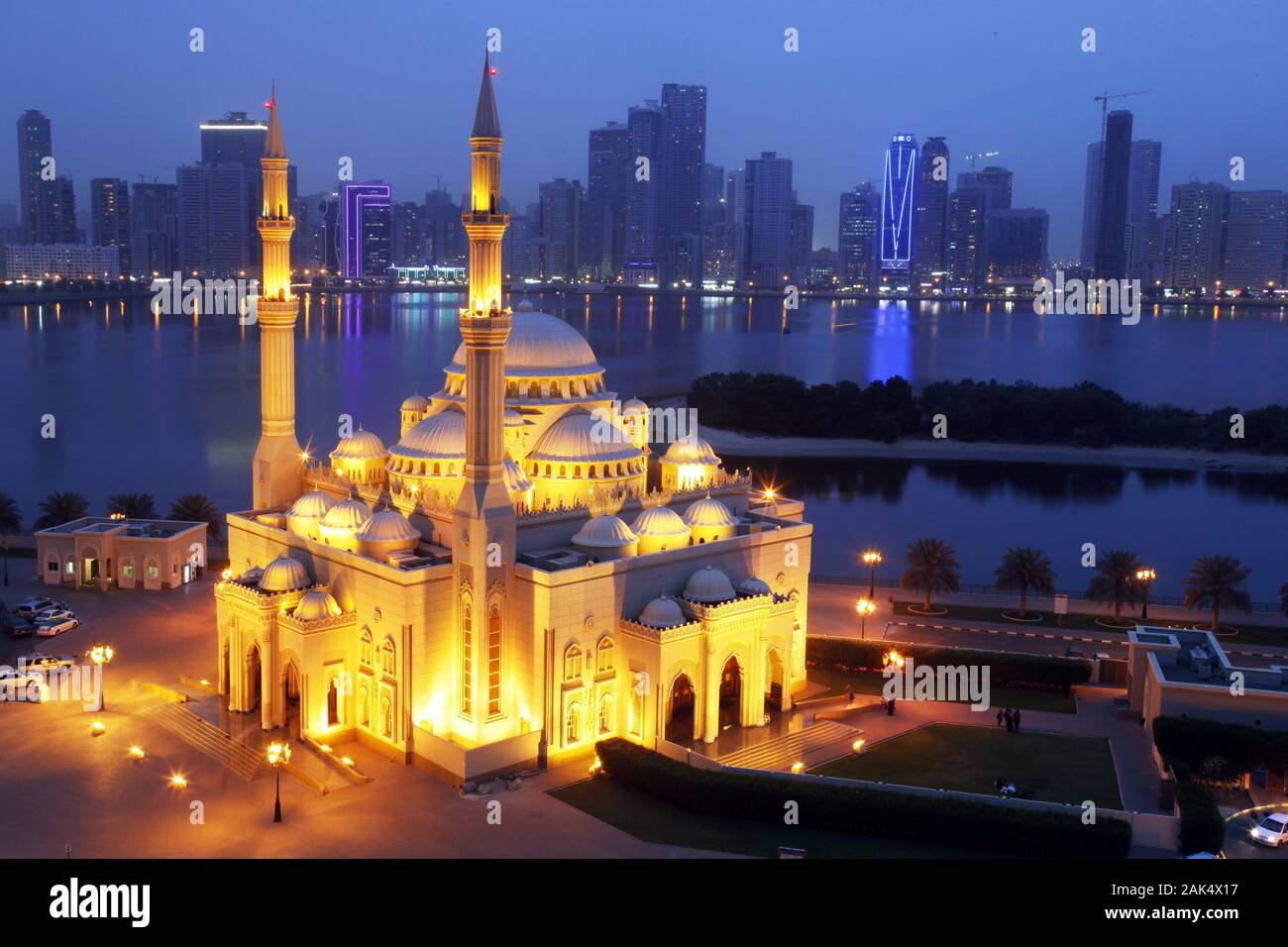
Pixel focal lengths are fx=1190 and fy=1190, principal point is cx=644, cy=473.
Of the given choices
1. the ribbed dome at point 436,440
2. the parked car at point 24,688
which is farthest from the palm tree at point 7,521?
the ribbed dome at point 436,440

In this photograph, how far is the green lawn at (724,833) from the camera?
1466 cm

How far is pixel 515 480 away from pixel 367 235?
117300mm

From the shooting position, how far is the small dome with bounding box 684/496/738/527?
19938 millimetres

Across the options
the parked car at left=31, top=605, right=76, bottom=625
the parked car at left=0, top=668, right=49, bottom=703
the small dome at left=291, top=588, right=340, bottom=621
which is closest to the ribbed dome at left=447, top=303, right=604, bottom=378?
the small dome at left=291, top=588, right=340, bottom=621

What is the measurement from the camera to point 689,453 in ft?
72.6

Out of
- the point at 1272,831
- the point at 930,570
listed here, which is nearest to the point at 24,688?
the point at 930,570

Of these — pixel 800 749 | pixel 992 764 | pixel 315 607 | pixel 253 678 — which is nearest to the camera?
pixel 992 764

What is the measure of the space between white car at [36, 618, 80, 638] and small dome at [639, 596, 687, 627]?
37.9 feet

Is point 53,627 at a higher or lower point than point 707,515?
lower

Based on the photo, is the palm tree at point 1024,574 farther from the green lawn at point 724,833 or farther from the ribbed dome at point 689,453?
the green lawn at point 724,833

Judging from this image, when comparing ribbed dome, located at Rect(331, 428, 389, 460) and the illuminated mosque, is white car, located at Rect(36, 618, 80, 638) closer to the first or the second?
the illuminated mosque

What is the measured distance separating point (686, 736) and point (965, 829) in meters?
4.65

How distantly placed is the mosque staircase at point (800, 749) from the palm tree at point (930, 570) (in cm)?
692
